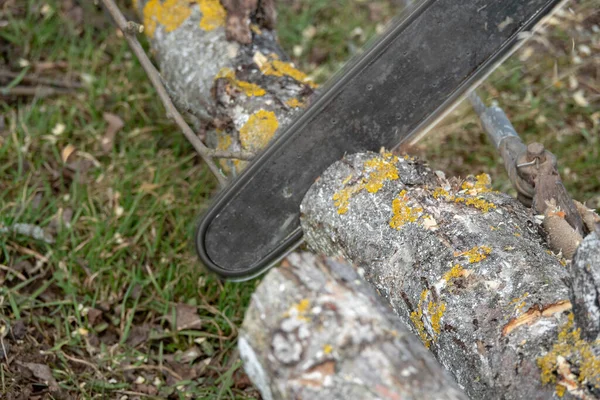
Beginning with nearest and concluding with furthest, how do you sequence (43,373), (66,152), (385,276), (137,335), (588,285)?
(588,285) → (385,276) → (43,373) → (137,335) → (66,152)

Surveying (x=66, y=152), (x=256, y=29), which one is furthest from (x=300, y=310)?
(x=66, y=152)

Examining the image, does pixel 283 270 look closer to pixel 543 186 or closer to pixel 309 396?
pixel 309 396

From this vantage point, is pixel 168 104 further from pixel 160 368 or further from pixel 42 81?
pixel 42 81

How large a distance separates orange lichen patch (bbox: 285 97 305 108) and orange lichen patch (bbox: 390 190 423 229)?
0.67 metres

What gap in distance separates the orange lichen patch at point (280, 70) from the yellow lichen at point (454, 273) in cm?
112

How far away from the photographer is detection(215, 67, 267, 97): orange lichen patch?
2516mm

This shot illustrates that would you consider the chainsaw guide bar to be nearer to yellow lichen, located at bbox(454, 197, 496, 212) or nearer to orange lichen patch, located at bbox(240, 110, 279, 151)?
orange lichen patch, located at bbox(240, 110, 279, 151)

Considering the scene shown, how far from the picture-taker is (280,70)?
8.58ft

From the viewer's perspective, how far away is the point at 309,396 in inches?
45.8

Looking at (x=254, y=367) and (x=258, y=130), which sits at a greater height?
(x=254, y=367)

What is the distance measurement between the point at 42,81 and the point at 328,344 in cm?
262

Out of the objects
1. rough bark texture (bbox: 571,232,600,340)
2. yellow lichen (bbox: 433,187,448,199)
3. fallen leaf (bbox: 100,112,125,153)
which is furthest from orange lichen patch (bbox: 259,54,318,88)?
rough bark texture (bbox: 571,232,600,340)

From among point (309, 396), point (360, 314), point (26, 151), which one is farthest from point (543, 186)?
point (26, 151)

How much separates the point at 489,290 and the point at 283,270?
618 millimetres
